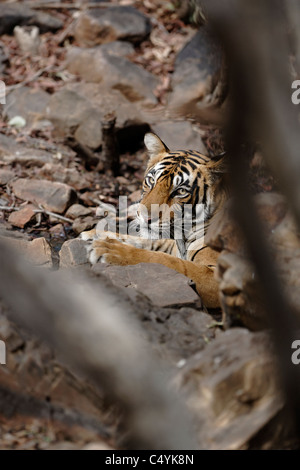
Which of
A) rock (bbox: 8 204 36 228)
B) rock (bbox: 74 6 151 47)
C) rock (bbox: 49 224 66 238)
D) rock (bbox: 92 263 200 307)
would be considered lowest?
rock (bbox: 49 224 66 238)

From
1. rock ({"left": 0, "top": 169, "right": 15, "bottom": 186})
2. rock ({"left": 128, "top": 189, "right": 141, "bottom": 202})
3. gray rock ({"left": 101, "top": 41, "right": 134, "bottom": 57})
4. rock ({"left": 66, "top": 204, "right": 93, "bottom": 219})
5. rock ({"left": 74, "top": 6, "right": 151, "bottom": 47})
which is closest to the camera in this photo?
rock ({"left": 66, "top": 204, "right": 93, "bottom": 219})

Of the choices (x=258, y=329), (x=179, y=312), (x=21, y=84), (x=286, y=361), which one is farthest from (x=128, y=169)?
(x=286, y=361)

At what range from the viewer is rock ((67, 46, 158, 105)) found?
7.97 metres

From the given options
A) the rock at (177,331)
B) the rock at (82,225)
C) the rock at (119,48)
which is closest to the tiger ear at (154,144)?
the rock at (82,225)

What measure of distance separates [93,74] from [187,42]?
157cm

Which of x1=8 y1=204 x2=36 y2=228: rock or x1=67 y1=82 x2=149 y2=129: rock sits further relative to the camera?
x1=67 y1=82 x2=149 y2=129: rock

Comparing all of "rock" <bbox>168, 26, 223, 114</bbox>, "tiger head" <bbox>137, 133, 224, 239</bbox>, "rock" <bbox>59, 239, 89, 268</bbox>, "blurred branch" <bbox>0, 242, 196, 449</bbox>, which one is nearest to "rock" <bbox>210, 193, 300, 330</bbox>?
"blurred branch" <bbox>0, 242, 196, 449</bbox>

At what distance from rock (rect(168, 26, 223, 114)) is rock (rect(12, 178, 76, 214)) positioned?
2299 mm

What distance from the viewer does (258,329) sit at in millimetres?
2682

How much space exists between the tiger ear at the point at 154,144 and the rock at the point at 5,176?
1.75 meters

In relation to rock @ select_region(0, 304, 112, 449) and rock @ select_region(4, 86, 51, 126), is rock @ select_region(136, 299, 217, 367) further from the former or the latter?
rock @ select_region(4, 86, 51, 126)

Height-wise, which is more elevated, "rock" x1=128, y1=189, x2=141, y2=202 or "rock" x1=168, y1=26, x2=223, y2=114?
"rock" x1=168, y1=26, x2=223, y2=114

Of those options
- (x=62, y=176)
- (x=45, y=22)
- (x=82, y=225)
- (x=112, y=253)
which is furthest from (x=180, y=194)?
(x=45, y=22)

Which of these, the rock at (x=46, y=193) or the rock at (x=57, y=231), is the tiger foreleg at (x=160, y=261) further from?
→ the rock at (x=46, y=193)
